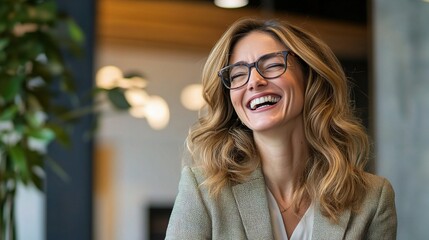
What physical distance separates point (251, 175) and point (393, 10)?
2.20 metres

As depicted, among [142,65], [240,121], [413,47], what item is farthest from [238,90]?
[142,65]

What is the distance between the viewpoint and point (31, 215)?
5.55 meters

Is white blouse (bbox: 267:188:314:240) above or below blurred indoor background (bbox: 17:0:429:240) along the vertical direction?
below

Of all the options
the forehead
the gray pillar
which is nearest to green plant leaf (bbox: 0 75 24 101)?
the forehead

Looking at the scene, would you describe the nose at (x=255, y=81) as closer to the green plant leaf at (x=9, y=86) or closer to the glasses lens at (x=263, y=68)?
the glasses lens at (x=263, y=68)

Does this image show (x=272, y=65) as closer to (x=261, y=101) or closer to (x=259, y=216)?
(x=261, y=101)

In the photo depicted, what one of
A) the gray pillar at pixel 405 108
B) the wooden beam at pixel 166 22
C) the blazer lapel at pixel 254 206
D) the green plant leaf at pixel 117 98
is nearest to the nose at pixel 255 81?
the blazer lapel at pixel 254 206

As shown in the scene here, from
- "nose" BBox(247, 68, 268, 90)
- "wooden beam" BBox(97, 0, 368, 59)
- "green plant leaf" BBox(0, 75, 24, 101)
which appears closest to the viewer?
"nose" BBox(247, 68, 268, 90)

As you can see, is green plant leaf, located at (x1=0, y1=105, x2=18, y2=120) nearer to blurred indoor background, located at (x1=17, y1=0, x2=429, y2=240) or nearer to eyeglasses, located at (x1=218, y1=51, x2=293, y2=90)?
blurred indoor background, located at (x1=17, y1=0, x2=429, y2=240)

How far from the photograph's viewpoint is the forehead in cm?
212

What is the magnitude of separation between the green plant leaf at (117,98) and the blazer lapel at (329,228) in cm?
172

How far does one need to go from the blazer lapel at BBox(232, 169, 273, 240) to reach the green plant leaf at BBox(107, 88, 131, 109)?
1.61 meters

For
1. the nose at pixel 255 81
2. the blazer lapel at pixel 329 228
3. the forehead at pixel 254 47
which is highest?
the forehead at pixel 254 47

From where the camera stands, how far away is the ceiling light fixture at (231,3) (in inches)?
246
